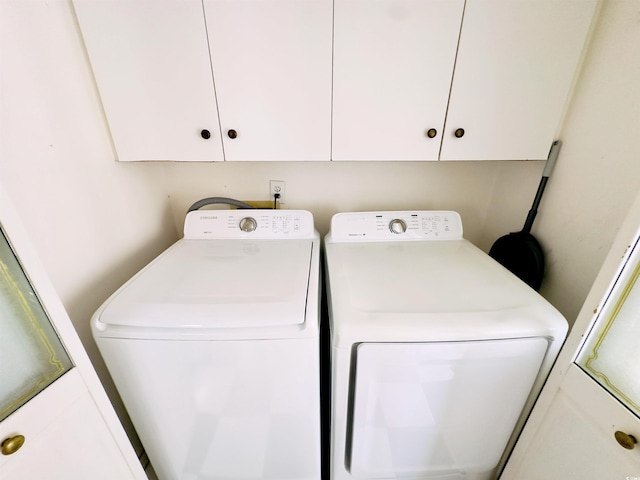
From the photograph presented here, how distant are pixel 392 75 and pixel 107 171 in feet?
3.81

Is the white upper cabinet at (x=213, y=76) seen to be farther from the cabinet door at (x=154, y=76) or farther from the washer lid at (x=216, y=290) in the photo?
the washer lid at (x=216, y=290)

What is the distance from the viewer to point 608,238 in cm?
88

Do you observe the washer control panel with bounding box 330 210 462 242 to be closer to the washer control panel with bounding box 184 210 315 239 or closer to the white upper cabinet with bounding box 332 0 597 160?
the washer control panel with bounding box 184 210 315 239

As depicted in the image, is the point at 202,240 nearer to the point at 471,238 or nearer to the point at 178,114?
the point at 178,114

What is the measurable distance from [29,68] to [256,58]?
2.18 ft

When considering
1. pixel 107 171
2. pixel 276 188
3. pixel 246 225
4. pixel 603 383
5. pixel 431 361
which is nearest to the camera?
pixel 603 383

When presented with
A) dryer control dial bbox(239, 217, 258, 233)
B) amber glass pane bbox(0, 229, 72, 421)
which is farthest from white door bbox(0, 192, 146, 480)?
dryer control dial bbox(239, 217, 258, 233)

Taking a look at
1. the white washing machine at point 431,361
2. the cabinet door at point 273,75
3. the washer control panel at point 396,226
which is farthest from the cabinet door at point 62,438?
the washer control panel at point 396,226

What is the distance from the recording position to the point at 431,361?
78 cm

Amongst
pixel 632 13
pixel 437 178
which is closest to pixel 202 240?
pixel 437 178

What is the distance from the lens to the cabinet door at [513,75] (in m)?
0.89

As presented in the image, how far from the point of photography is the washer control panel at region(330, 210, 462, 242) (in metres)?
1.28

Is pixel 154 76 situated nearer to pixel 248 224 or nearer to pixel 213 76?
pixel 213 76

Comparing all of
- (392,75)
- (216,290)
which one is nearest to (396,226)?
(392,75)
